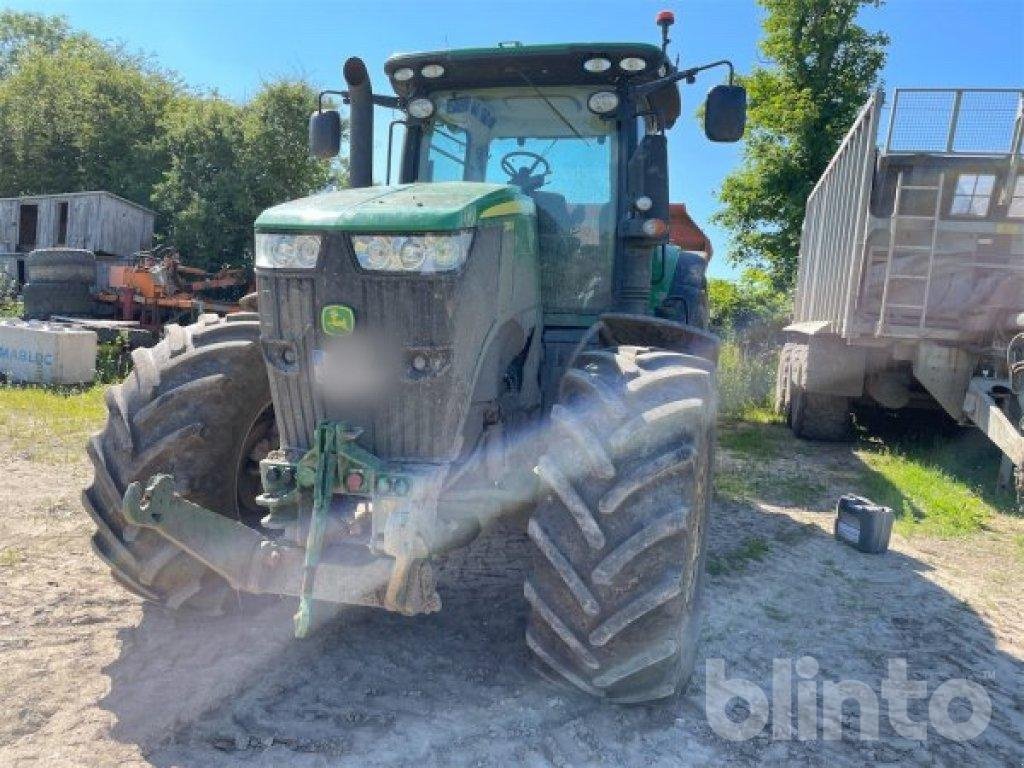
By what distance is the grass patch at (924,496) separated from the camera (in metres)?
5.81

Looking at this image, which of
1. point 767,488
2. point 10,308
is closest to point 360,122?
point 767,488

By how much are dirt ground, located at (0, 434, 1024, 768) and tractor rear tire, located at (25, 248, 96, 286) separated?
9.66 m

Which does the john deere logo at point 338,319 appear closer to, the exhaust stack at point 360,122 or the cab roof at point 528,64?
the exhaust stack at point 360,122

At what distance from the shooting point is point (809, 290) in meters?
10.2

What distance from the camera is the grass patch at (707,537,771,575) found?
4625 millimetres

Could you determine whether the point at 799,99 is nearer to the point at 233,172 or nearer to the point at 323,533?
the point at 233,172

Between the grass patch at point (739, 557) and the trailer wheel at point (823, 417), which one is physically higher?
the trailer wheel at point (823, 417)

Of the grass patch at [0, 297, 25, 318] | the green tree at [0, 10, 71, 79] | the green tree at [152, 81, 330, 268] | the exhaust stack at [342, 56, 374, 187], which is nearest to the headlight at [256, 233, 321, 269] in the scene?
the exhaust stack at [342, 56, 374, 187]

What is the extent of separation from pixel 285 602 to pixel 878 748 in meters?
2.55

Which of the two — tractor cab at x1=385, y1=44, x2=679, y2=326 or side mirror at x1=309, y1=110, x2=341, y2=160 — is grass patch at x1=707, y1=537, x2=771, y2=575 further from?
side mirror at x1=309, y1=110, x2=341, y2=160

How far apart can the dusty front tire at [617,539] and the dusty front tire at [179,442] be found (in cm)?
146

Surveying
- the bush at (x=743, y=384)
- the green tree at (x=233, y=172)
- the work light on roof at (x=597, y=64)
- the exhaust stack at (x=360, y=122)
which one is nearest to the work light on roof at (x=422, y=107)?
the exhaust stack at (x=360, y=122)

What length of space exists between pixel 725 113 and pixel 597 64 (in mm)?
659

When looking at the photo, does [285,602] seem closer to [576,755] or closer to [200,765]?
[200,765]
